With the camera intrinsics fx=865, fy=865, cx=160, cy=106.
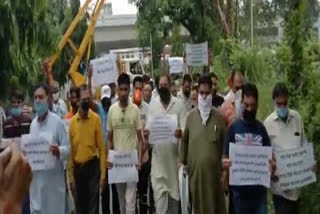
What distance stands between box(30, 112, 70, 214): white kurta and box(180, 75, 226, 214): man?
1.28 metres

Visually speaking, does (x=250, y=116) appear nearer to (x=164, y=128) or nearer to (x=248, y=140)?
→ (x=248, y=140)

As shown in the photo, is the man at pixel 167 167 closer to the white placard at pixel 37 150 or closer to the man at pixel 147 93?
the white placard at pixel 37 150

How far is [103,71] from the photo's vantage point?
13.8 m

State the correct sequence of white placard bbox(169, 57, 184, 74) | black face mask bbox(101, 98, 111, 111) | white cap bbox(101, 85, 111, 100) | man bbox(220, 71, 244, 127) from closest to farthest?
man bbox(220, 71, 244, 127)
black face mask bbox(101, 98, 111, 111)
white cap bbox(101, 85, 111, 100)
white placard bbox(169, 57, 184, 74)

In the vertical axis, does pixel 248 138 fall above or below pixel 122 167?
above

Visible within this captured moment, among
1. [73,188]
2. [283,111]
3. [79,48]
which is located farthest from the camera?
[79,48]

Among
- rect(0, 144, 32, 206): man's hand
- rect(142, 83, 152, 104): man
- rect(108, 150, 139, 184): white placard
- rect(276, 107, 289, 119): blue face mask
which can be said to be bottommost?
rect(108, 150, 139, 184): white placard

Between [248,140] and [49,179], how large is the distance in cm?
233

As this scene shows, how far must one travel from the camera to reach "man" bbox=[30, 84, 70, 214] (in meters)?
8.86

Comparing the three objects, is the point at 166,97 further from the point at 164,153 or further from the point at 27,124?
the point at 27,124

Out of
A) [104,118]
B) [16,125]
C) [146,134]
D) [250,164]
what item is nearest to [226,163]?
[250,164]

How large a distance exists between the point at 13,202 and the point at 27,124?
754 centimetres

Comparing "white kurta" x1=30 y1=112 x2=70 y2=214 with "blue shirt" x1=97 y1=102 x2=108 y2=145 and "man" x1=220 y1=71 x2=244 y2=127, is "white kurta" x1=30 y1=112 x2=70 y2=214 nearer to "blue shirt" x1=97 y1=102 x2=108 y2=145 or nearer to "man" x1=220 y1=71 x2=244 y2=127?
"man" x1=220 y1=71 x2=244 y2=127

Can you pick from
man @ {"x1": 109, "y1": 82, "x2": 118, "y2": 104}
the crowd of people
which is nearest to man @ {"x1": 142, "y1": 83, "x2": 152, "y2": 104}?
man @ {"x1": 109, "y1": 82, "x2": 118, "y2": 104}
